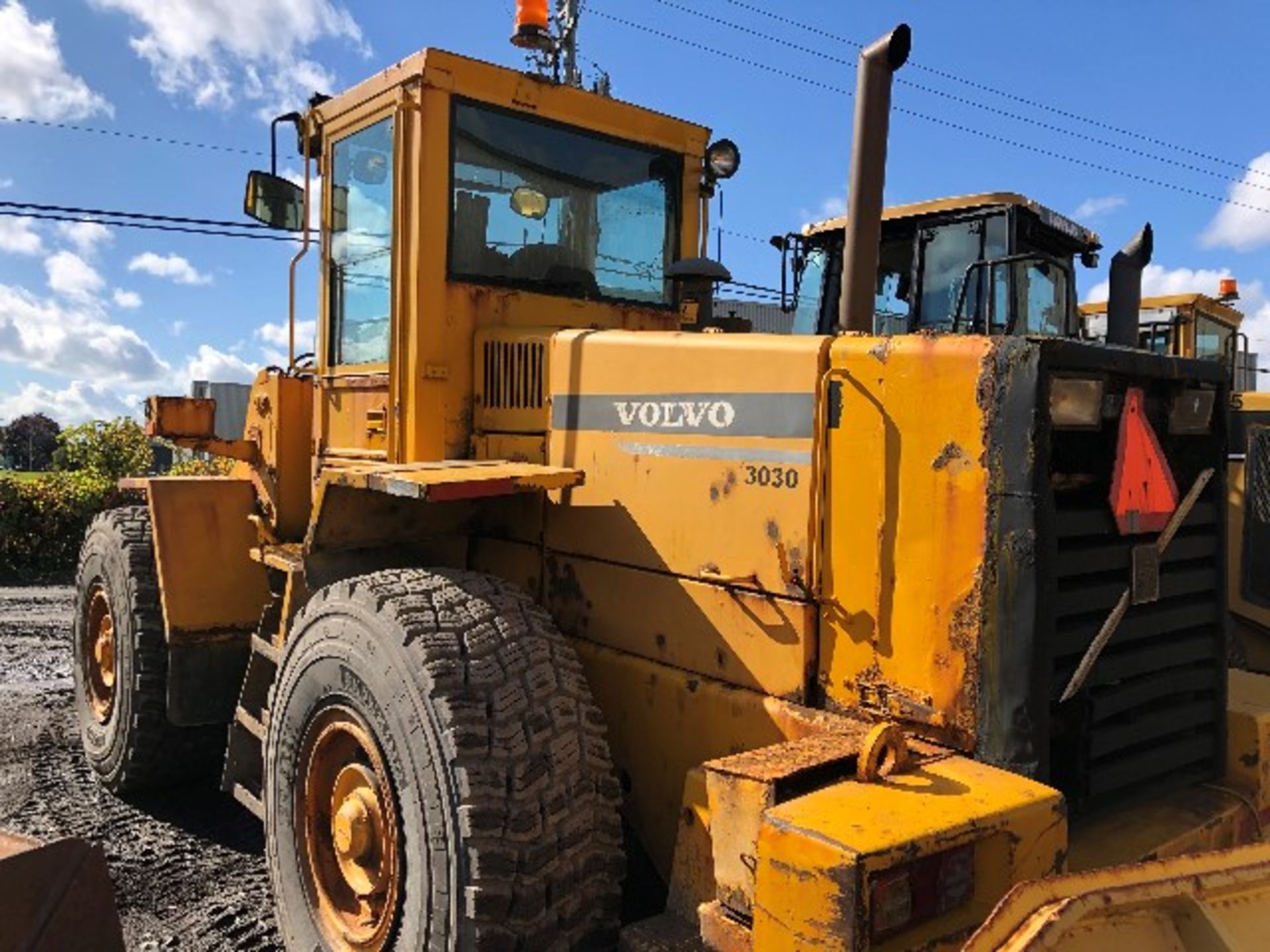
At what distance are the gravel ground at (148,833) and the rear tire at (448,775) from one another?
2.46 feet

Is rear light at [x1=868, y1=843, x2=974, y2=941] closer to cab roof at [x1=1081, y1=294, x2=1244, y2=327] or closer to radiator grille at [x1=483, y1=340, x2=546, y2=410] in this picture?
radiator grille at [x1=483, y1=340, x2=546, y2=410]

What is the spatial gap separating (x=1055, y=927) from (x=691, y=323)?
3048 millimetres

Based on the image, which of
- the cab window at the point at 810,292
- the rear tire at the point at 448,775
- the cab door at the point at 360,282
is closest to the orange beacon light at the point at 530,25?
the cab door at the point at 360,282

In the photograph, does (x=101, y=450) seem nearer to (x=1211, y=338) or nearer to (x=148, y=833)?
(x=148, y=833)

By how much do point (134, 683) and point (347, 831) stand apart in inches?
97.8

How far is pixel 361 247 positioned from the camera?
425 cm

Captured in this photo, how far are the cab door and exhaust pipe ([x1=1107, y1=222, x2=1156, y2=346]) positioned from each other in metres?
2.59

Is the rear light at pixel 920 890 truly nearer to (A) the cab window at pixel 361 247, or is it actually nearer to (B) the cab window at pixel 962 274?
(A) the cab window at pixel 361 247

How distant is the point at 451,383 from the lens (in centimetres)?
387

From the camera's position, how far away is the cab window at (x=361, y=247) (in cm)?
400

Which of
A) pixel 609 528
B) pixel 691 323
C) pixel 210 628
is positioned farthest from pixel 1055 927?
pixel 210 628

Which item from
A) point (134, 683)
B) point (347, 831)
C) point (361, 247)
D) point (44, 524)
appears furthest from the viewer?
point (44, 524)

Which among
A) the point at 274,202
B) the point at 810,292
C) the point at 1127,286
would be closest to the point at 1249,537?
the point at 1127,286

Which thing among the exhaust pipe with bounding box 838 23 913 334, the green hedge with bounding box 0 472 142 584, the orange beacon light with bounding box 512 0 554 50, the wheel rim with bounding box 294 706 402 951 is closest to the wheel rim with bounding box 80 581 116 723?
the wheel rim with bounding box 294 706 402 951
